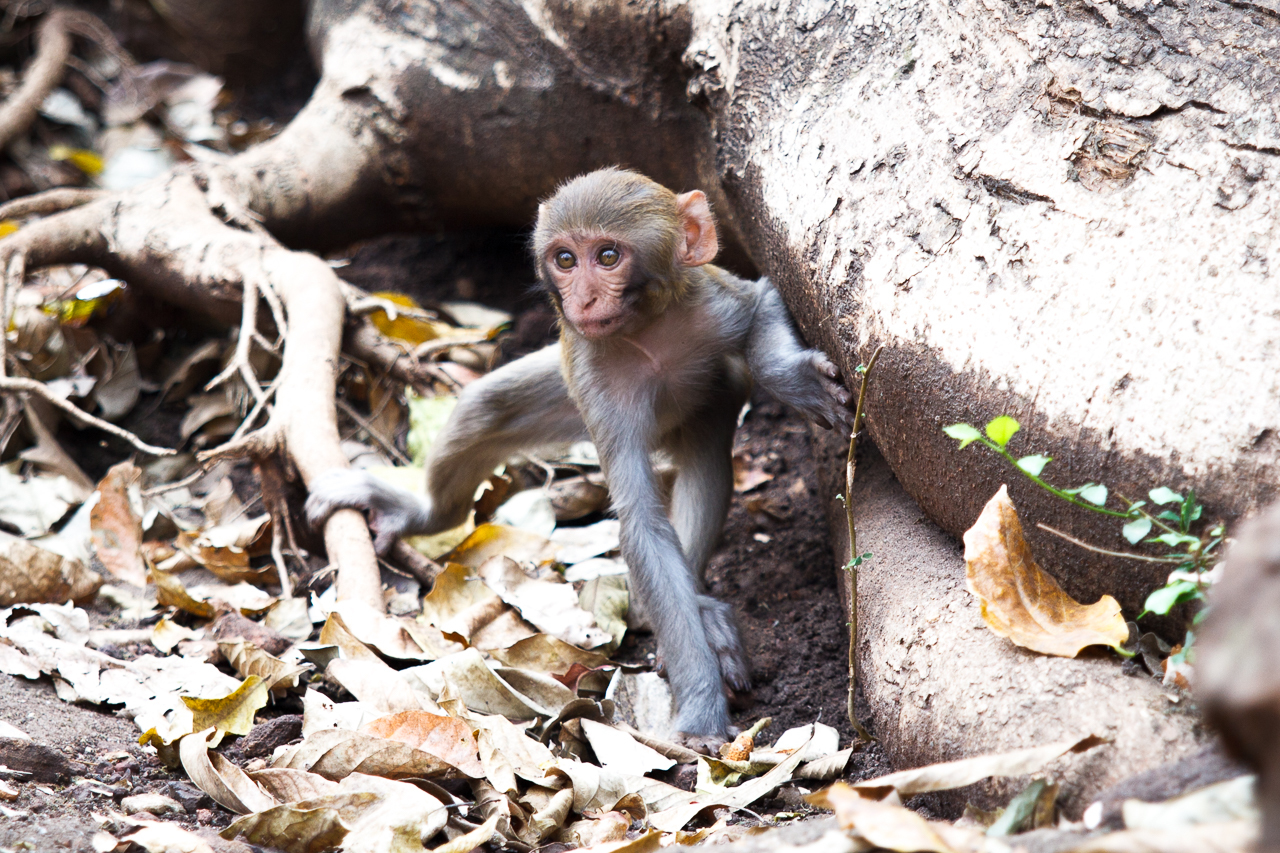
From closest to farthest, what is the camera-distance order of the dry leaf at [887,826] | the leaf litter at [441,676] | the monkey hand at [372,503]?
1. the dry leaf at [887,826]
2. the leaf litter at [441,676]
3. the monkey hand at [372,503]

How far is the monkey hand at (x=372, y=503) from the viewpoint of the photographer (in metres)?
4.49

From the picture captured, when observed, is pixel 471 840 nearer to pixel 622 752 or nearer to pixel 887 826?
pixel 622 752

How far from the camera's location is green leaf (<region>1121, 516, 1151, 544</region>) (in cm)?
222

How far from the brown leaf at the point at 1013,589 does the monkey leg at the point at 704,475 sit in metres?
1.90

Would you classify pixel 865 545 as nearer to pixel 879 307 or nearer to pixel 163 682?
pixel 879 307

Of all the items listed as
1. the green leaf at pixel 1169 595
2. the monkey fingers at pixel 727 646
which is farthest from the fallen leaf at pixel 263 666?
the green leaf at pixel 1169 595

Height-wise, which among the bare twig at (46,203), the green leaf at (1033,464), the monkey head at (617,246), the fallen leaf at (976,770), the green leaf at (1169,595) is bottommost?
the fallen leaf at (976,770)

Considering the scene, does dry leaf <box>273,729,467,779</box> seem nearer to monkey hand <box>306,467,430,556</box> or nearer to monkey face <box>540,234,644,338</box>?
monkey face <box>540,234,644,338</box>

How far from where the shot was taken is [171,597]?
14.0 feet

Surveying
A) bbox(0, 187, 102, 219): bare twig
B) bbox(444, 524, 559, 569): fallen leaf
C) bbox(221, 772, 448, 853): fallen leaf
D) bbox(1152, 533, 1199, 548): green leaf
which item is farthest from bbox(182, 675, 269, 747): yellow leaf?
bbox(0, 187, 102, 219): bare twig

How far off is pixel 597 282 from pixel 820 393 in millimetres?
889

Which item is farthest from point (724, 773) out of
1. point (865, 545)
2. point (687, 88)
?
point (687, 88)

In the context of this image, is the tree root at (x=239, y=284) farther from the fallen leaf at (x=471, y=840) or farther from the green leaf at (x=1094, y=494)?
the green leaf at (x=1094, y=494)

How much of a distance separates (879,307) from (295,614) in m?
2.55
